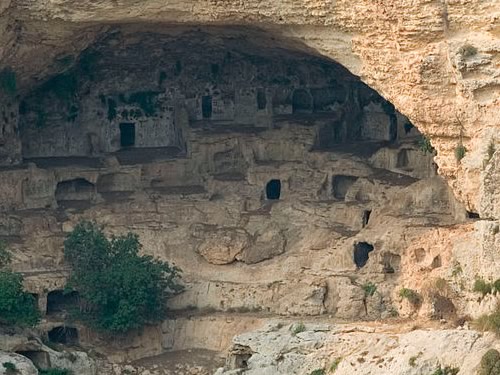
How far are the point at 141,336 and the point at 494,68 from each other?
43.3 ft

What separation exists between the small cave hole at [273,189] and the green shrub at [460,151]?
9.70 meters

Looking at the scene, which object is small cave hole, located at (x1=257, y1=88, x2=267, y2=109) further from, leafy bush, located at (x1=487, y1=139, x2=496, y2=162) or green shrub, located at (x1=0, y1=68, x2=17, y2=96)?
leafy bush, located at (x1=487, y1=139, x2=496, y2=162)

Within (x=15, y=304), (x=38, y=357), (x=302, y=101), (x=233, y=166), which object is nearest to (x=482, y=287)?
(x=38, y=357)

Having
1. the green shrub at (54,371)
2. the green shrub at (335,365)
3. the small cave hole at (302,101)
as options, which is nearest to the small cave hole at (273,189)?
the small cave hole at (302,101)

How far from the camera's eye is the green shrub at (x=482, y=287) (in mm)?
56375

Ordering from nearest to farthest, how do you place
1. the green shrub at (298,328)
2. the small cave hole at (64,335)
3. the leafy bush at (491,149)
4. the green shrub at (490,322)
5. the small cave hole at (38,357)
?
the green shrub at (490,322) < the leafy bush at (491,149) < the green shrub at (298,328) < the small cave hole at (38,357) < the small cave hole at (64,335)

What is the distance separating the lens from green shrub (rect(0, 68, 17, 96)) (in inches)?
2539

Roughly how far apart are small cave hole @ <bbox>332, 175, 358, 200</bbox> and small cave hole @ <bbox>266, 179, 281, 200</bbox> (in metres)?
1.72

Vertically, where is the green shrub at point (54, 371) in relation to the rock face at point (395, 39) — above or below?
below

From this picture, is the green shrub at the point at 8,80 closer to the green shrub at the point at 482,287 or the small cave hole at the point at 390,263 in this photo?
the small cave hole at the point at 390,263

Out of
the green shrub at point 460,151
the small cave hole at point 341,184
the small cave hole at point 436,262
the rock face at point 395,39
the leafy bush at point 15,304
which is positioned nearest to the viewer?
the rock face at point 395,39

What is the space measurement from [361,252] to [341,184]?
4.08 meters

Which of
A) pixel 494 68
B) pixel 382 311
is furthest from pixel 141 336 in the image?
pixel 494 68

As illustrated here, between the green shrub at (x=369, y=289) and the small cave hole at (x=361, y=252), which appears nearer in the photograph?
the green shrub at (x=369, y=289)
